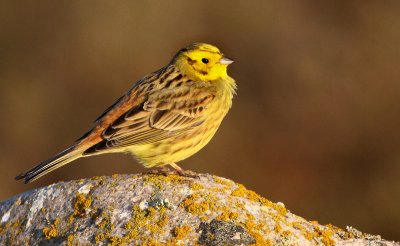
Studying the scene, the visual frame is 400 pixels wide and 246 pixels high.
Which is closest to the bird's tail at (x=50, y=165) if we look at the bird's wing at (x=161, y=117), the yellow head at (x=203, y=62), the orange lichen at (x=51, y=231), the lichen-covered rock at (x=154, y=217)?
the bird's wing at (x=161, y=117)

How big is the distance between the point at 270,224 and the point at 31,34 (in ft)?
44.9

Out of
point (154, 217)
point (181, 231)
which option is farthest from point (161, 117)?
point (181, 231)

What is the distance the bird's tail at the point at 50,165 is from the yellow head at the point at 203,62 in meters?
1.73

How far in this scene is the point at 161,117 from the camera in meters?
7.79

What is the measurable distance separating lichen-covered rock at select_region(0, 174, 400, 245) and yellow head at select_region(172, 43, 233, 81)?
202cm

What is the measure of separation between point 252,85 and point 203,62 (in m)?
8.75

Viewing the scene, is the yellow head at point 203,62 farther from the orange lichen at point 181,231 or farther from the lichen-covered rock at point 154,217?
the orange lichen at point 181,231

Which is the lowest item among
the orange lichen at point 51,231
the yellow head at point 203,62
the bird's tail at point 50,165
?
the orange lichen at point 51,231

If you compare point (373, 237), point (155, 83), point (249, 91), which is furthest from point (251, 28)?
point (373, 237)

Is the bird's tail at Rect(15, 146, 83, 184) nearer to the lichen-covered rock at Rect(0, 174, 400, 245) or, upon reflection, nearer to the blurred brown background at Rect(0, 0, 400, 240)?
the lichen-covered rock at Rect(0, 174, 400, 245)

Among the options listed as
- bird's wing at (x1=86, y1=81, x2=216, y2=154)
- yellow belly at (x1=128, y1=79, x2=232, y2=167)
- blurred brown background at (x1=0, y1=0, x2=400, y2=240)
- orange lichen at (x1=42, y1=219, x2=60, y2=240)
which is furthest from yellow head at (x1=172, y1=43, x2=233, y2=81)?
blurred brown background at (x1=0, y1=0, x2=400, y2=240)

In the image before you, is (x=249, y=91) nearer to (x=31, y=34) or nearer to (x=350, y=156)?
(x=350, y=156)

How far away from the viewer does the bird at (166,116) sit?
24.3 feet

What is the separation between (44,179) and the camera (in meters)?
15.3
